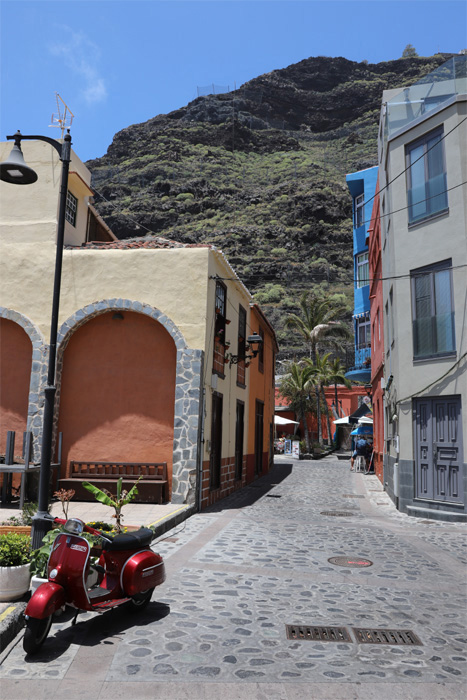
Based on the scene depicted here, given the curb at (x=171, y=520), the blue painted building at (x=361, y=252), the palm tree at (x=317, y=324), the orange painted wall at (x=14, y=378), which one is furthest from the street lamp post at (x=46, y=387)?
the palm tree at (x=317, y=324)

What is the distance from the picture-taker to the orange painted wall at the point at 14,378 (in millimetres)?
13398

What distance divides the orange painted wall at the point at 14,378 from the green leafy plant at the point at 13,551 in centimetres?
821

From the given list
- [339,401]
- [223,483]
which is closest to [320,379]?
[339,401]

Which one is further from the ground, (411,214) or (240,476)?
(411,214)

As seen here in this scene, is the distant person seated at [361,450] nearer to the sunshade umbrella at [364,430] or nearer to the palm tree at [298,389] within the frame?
the sunshade umbrella at [364,430]

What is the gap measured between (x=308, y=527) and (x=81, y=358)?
6.85m

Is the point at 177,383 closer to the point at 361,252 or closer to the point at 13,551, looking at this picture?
the point at 13,551

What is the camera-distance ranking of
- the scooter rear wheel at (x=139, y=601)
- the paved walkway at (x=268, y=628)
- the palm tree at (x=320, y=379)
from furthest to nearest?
1. the palm tree at (x=320, y=379)
2. the scooter rear wheel at (x=139, y=601)
3. the paved walkway at (x=268, y=628)

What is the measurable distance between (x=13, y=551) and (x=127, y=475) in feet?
24.2

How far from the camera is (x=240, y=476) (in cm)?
1795

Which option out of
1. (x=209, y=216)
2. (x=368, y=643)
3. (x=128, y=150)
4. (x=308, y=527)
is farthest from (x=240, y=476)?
(x=128, y=150)

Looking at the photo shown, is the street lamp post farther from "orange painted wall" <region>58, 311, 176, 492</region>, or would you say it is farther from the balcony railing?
the balcony railing

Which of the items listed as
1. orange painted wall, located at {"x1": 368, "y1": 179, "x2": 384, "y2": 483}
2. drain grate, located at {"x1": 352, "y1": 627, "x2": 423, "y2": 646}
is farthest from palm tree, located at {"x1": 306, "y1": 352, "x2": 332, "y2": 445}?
drain grate, located at {"x1": 352, "y1": 627, "x2": 423, "y2": 646}

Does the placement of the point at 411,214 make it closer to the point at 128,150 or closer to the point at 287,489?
the point at 287,489
